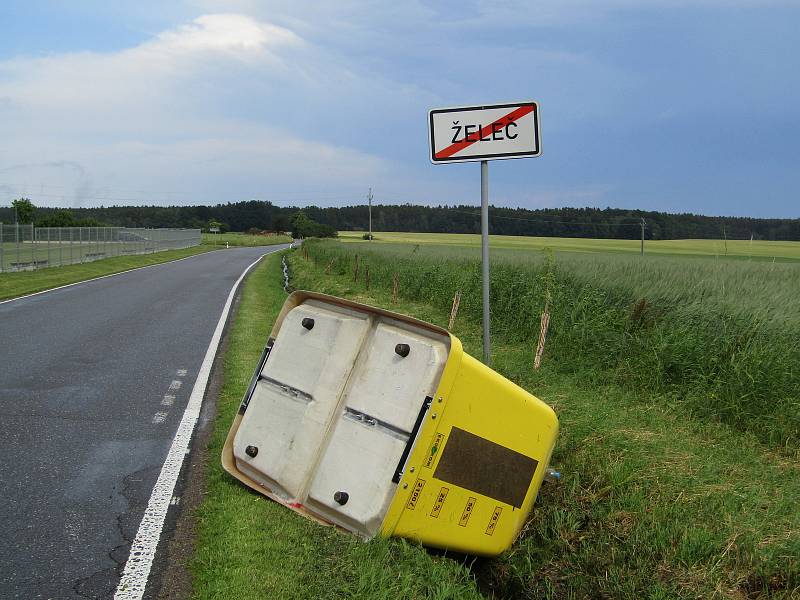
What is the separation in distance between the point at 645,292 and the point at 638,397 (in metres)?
2.54

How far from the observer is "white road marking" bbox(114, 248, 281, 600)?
3.49 meters

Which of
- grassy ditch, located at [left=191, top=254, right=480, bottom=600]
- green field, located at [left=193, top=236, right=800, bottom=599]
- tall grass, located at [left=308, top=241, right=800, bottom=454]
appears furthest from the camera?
tall grass, located at [left=308, top=241, right=800, bottom=454]

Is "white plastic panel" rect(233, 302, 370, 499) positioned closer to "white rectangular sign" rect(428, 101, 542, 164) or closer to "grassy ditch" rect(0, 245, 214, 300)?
"white rectangular sign" rect(428, 101, 542, 164)

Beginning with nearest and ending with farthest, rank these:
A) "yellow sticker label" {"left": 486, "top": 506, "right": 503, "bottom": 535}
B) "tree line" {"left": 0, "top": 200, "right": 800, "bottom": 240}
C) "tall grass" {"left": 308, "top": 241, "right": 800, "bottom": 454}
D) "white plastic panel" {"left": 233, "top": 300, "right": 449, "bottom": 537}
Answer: "white plastic panel" {"left": 233, "top": 300, "right": 449, "bottom": 537}
"yellow sticker label" {"left": 486, "top": 506, "right": 503, "bottom": 535}
"tall grass" {"left": 308, "top": 241, "right": 800, "bottom": 454}
"tree line" {"left": 0, "top": 200, "right": 800, "bottom": 240}

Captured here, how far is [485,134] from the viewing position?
19.6ft

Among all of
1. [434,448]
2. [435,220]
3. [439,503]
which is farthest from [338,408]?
[435,220]

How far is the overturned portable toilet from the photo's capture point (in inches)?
150

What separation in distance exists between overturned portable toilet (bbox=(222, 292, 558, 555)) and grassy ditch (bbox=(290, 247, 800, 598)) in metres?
0.32

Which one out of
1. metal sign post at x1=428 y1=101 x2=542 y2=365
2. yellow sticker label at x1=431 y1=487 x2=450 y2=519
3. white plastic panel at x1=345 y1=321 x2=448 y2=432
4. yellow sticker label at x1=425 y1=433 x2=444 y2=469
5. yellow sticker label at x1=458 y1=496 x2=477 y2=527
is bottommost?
yellow sticker label at x1=458 y1=496 x2=477 y2=527

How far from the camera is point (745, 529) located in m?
3.92

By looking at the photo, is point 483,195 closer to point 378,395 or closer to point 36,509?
point 378,395

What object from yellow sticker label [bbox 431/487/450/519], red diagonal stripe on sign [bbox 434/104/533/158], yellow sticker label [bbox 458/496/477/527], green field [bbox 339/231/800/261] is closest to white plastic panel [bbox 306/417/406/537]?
yellow sticker label [bbox 431/487/450/519]

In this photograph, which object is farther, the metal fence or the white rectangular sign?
the metal fence

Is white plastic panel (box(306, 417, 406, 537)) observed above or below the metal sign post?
below
